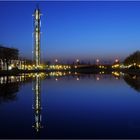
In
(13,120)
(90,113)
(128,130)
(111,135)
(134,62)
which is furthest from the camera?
(134,62)

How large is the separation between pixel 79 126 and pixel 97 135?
1.21 m

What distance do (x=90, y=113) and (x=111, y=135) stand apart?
12.3 ft

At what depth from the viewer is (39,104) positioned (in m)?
14.9

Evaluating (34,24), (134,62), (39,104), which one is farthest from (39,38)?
(39,104)

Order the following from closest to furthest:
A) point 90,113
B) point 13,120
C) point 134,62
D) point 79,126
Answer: point 79,126 → point 13,120 → point 90,113 → point 134,62

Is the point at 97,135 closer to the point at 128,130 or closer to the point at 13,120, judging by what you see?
the point at 128,130

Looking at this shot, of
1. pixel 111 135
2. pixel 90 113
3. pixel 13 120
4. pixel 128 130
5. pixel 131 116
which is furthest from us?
pixel 90 113

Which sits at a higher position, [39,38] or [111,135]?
[39,38]

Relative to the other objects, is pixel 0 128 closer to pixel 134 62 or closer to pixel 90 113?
pixel 90 113

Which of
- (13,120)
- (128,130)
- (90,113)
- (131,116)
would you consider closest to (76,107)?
(90,113)

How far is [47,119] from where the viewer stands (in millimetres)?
10852

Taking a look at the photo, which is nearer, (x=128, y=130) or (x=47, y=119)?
(x=128, y=130)

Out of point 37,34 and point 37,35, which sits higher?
point 37,34

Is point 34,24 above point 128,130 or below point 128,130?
above
